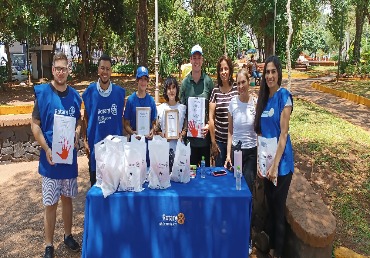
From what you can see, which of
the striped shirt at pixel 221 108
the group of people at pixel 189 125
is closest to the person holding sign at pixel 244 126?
the group of people at pixel 189 125

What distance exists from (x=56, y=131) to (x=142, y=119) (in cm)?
89

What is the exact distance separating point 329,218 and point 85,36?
21.3m

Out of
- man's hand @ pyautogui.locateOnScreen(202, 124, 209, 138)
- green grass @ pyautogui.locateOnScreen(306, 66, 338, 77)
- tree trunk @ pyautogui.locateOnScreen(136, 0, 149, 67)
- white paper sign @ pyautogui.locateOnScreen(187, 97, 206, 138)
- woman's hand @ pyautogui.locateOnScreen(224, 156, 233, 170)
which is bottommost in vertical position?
woman's hand @ pyautogui.locateOnScreen(224, 156, 233, 170)

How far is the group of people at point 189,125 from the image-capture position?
3.06 metres

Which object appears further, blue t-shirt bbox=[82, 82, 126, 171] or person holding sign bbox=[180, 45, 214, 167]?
person holding sign bbox=[180, 45, 214, 167]

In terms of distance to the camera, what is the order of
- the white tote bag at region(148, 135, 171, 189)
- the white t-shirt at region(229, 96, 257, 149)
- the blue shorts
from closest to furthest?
the white tote bag at region(148, 135, 171, 189) < the blue shorts < the white t-shirt at region(229, 96, 257, 149)

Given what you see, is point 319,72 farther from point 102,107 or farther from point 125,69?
point 102,107

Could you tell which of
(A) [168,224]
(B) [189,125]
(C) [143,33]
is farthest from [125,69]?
(A) [168,224]

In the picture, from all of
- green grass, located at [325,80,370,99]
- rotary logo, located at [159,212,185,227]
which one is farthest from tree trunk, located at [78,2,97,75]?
rotary logo, located at [159,212,185,227]

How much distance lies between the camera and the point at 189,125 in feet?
12.3

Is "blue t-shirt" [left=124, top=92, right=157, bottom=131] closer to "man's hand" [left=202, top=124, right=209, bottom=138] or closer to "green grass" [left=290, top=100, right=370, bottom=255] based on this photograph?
"man's hand" [left=202, top=124, right=209, bottom=138]

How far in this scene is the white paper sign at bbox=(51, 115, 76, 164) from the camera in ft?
10.5

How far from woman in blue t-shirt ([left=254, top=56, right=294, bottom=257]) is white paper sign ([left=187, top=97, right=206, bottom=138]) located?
0.63 metres

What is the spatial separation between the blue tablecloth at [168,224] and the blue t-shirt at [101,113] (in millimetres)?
825
